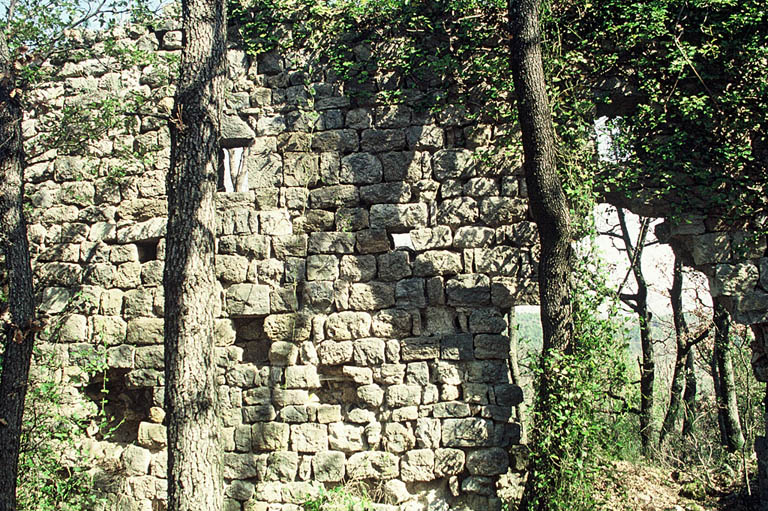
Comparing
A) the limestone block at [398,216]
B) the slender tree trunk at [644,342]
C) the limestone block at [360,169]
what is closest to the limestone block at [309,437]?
the limestone block at [398,216]

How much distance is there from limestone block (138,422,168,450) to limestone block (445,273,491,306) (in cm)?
330

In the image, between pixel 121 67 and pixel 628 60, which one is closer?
pixel 628 60

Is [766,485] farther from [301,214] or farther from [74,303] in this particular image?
[74,303]

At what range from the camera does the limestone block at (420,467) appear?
503 centimetres

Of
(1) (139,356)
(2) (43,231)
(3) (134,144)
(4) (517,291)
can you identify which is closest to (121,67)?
(3) (134,144)

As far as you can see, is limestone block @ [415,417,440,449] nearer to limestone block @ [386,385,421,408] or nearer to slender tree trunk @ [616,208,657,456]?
limestone block @ [386,385,421,408]

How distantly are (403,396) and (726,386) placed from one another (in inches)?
225

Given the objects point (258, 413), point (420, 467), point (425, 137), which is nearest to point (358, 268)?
point (425, 137)

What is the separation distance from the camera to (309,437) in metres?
5.24

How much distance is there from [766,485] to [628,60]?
440 centimetres

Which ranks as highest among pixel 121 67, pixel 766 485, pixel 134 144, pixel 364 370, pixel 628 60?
pixel 121 67

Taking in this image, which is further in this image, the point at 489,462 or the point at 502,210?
the point at 502,210

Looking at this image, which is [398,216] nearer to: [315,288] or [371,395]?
[315,288]

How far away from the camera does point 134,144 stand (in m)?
6.05
